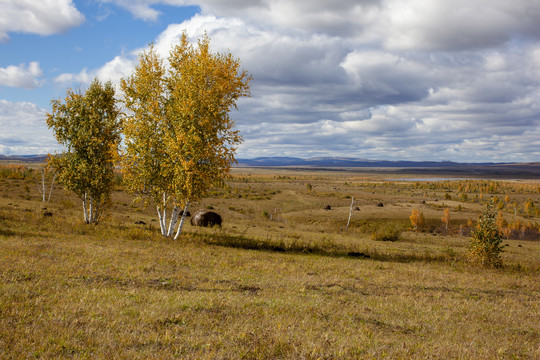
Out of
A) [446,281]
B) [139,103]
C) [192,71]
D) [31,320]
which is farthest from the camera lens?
[139,103]

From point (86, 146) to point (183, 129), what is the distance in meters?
11.0

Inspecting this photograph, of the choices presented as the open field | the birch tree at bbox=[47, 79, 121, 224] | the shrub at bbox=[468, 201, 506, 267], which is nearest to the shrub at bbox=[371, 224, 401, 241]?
the open field

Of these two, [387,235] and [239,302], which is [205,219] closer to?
[387,235]

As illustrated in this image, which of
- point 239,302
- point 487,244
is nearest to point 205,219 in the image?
point 487,244

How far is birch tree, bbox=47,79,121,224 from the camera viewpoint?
29.6 meters

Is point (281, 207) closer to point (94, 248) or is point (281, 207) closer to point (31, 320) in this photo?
point (94, 248)

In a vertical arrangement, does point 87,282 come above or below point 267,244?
above

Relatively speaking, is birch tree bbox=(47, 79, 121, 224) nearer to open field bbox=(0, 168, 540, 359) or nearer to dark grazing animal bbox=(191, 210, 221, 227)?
open field bbox=(0, 168, 540, 359)

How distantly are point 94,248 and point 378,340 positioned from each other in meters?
16.7

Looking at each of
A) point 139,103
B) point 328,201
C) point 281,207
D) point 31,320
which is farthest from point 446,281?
point 328,201

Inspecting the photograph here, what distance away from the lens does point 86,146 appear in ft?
99.1

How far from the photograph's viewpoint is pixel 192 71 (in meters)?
25.7

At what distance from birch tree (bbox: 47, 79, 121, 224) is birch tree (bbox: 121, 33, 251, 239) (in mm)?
4689

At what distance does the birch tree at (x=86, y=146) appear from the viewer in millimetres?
29562
